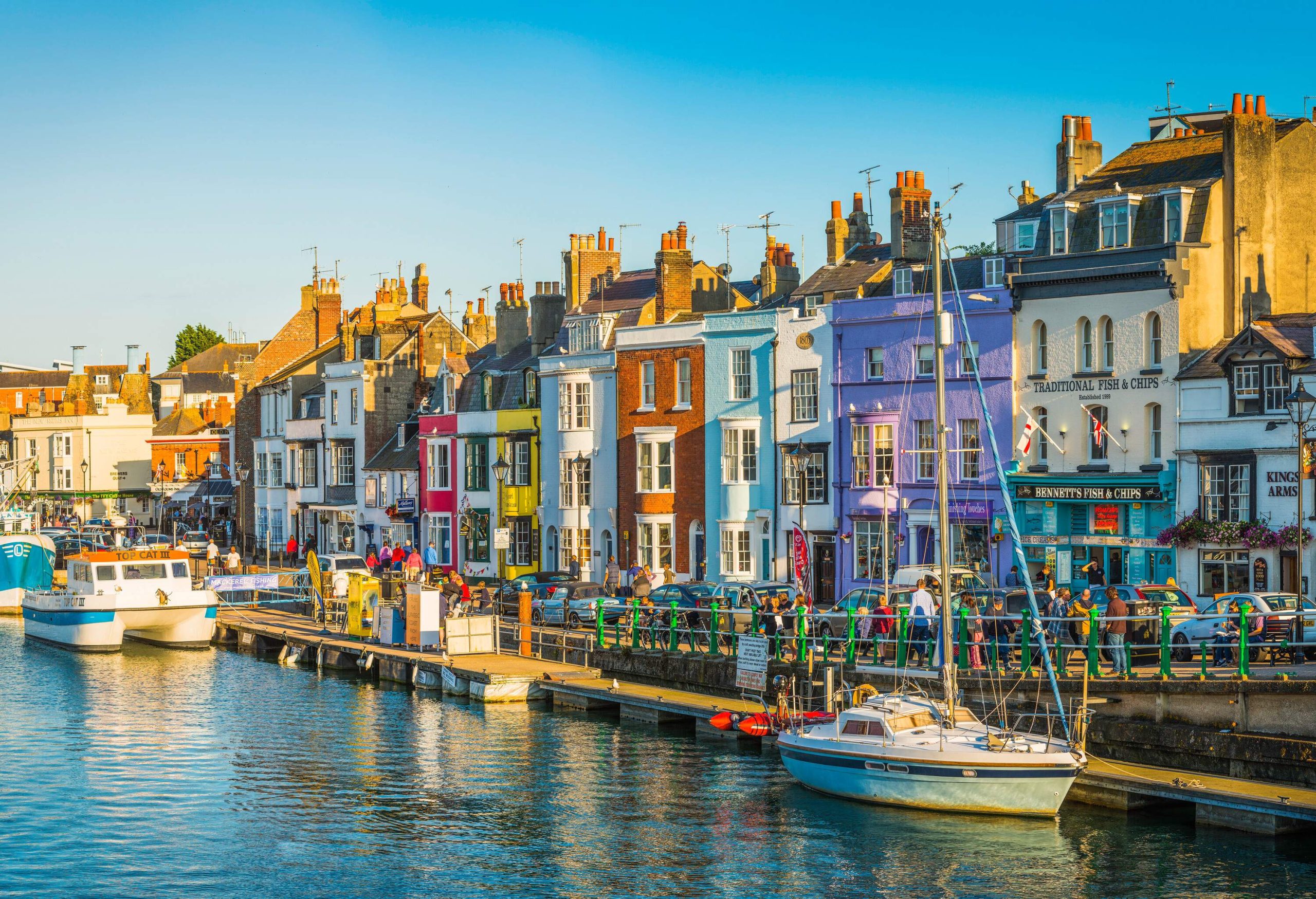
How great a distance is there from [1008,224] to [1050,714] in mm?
26220

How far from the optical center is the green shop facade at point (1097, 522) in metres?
47.7

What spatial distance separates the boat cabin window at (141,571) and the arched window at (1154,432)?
111 feet

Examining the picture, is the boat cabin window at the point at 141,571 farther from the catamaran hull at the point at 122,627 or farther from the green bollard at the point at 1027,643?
the green bollard at the point at 1027,643

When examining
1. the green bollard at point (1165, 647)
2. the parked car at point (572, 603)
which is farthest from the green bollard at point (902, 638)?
the parked car at point (572, 603)

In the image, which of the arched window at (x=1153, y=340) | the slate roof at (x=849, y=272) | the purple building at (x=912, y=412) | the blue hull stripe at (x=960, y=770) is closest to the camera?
the blue hull stripe at (x=960, y=770)

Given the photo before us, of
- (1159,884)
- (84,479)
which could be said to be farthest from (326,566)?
(84,479)

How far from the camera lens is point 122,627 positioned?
5572 centimetres

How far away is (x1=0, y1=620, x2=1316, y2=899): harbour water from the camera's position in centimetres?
2591

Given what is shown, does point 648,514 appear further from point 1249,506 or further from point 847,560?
point 1249,506

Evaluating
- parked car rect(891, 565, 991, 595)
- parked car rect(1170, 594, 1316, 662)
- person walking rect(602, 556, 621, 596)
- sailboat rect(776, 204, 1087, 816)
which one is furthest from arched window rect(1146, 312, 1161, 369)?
sailboat rect(776, 204, 1087, 816)

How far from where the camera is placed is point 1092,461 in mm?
50000

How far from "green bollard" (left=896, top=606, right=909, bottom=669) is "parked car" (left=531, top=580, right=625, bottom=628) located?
1398 centimetres

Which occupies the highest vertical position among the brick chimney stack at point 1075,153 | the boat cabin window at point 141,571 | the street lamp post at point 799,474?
the brick chimney stack at point 1075,153

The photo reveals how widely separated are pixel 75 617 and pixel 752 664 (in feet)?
95.5
